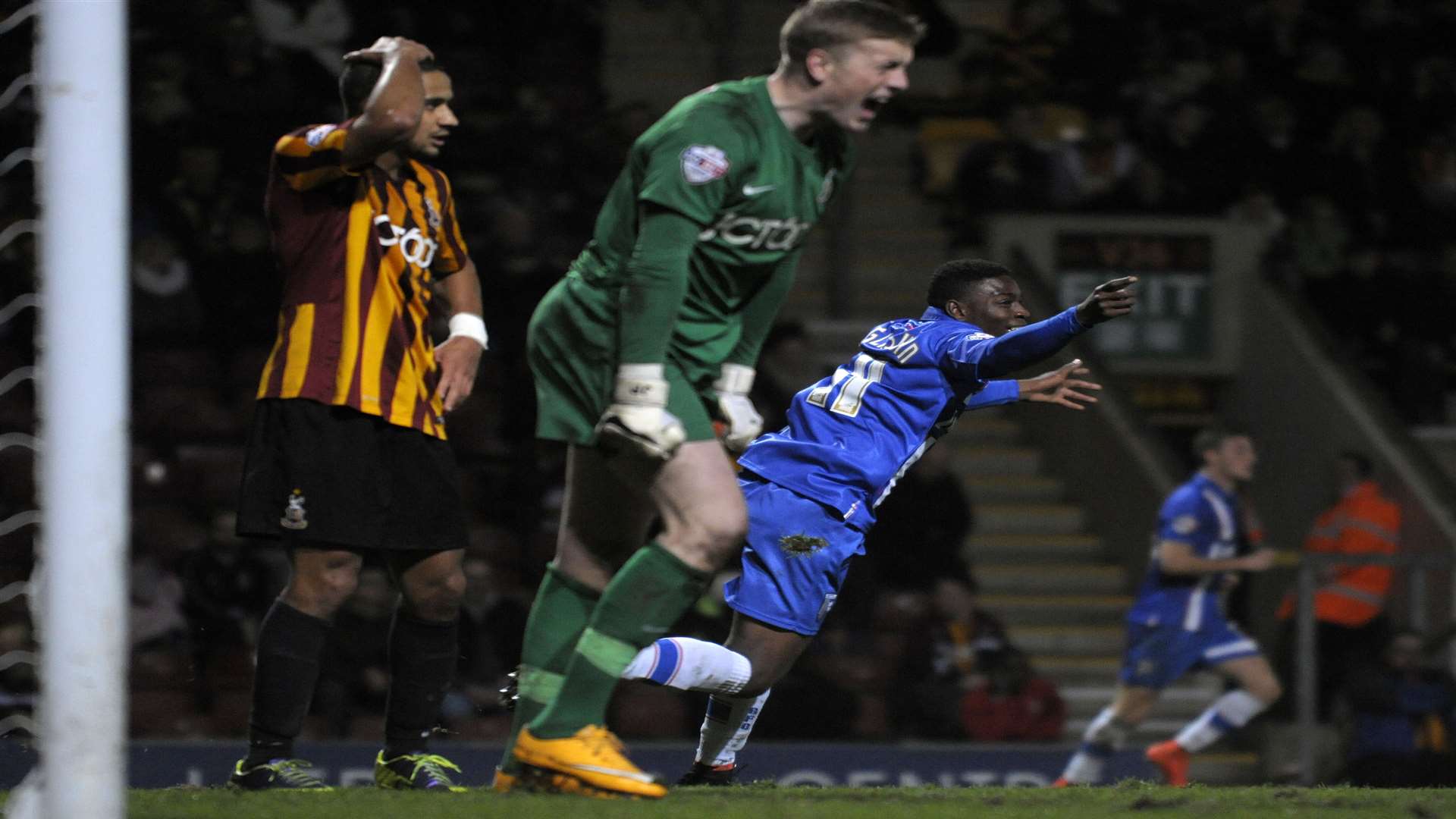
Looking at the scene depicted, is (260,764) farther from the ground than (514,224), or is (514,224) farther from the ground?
(514,224)

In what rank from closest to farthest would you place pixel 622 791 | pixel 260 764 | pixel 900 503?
pixel 622 791, pixel 260 764, pixel 900 503

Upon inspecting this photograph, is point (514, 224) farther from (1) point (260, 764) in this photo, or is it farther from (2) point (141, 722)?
(1) point (260, 764)

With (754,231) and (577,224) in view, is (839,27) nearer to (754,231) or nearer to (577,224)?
(754,231)

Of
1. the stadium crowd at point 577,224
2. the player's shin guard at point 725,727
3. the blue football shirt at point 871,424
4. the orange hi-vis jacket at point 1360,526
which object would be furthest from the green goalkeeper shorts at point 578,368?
the orange hi-vis jacket at point 1360,526

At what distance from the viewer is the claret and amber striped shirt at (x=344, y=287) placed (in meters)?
4.10

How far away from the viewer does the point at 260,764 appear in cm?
415

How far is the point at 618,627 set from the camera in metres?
3.62

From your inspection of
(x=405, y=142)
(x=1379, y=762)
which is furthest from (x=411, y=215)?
(x=1379, y=762)

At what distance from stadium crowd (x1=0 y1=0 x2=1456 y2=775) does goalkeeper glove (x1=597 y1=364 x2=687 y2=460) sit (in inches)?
182

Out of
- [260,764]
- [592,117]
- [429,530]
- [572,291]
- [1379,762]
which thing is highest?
[592,117]

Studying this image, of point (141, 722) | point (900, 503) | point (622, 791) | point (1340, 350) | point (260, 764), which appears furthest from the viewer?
point (1340, 350)

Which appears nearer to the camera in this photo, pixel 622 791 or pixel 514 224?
pixel 622 791

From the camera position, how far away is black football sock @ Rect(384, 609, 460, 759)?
14.4 feet

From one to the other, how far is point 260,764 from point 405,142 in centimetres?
139
